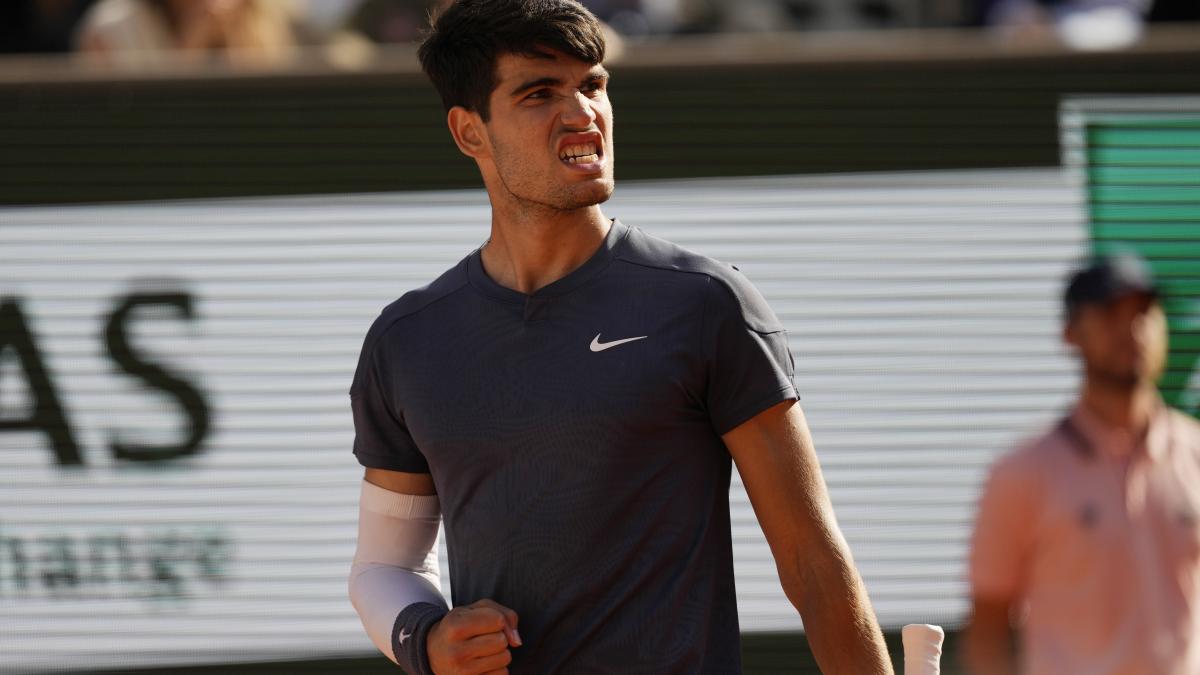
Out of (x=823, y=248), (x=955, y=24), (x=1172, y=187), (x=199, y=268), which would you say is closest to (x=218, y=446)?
(x=199, y=268)

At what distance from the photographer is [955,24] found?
27.4 ft

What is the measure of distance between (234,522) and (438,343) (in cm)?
339

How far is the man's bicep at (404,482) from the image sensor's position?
2893 mm

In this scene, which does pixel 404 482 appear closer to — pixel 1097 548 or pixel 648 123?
pixel 1097 548

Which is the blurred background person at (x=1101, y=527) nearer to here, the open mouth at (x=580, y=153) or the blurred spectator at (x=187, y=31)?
the open mouth at (x=580, y=153)

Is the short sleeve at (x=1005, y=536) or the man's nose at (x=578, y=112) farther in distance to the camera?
the short sleeve at (x=1005, y=536)

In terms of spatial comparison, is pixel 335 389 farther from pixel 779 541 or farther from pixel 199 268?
pixel 779 541

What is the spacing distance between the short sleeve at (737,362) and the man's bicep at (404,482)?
0.59m

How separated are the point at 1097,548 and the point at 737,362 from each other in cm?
209

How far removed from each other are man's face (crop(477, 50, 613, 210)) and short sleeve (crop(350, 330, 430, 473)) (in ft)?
1.29

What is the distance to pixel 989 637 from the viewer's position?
4.44 metres

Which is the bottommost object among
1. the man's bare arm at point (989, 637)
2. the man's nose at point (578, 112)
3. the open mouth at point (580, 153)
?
the man's bare arm at point (989, 637)

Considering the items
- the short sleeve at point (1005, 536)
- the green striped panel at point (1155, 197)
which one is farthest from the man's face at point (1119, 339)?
the green striped panel at point (1155, 197)

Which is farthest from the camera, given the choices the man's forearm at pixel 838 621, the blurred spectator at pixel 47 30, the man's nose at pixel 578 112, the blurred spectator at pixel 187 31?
the blurred spectator at pixel 47 30
